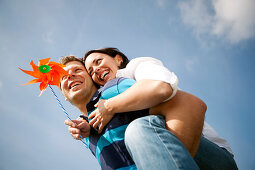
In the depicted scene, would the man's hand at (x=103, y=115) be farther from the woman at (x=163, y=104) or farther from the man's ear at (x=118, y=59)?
the man's ear at (x=118, y=59)

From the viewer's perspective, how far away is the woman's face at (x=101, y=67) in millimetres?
2263

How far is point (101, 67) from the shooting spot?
2299 millimetres

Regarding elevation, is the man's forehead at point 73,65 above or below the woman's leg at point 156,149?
above

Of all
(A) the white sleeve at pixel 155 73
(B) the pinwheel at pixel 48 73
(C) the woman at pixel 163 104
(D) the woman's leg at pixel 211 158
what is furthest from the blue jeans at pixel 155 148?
(B) the pinwheel at pixel 48 73

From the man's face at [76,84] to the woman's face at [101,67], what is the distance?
9cm

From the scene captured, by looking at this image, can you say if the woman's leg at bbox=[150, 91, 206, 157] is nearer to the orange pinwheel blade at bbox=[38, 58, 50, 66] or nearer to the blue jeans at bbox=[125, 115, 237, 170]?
the blue jeans at bbox=[125, 115, 237, 170]

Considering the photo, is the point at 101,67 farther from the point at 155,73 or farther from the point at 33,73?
the point at 155,73

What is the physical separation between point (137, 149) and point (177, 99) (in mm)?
522

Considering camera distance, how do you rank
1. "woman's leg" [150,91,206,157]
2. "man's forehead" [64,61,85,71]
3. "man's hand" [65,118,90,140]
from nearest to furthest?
"woman's leg" [150,91,206,157]
"man's hand" [65,118,90,140]
"man's forehead" [64,61,85,71]

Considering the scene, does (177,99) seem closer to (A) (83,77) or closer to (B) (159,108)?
(B) (159,108)

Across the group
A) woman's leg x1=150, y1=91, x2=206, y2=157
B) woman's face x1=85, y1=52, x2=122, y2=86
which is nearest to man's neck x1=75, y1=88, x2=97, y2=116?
woman's face x1=85, y1=52, x2=122, y2=86

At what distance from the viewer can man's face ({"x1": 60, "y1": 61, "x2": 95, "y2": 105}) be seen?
2147 millimetres

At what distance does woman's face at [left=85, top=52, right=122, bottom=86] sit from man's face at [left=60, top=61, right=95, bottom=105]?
9 centimetres

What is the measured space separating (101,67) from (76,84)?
370 millimetres
